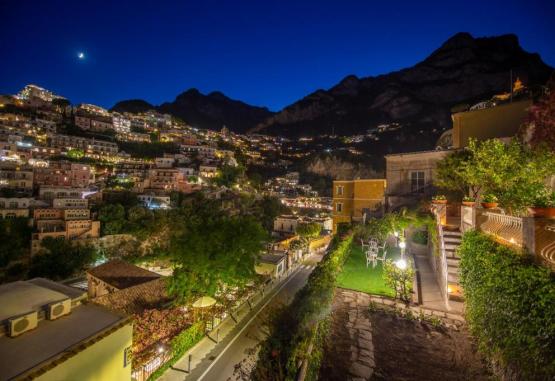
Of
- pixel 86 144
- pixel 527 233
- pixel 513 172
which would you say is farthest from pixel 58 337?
pixel 86 144

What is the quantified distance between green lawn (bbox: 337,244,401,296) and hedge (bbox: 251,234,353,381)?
11.4 ft

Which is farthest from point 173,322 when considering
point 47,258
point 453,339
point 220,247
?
point 47,258

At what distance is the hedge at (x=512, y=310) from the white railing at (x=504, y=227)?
0.31 metres

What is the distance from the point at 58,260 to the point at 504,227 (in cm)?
A: 4781

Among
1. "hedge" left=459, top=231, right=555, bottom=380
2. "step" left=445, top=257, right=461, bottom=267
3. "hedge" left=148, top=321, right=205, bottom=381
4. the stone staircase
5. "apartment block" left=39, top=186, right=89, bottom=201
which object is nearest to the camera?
Answer: "hedge" left=459, top=231, right=555, bottom=380

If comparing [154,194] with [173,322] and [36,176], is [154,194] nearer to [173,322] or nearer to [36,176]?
[36,176]

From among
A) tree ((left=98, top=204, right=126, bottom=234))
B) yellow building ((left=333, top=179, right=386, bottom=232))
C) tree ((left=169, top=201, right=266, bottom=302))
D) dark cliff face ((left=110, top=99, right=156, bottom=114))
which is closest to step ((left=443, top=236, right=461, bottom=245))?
tree ((left=169, top=201, right=266, bottom=302))

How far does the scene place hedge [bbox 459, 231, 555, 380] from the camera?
149 inches

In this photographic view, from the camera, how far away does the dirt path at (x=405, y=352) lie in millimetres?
6371

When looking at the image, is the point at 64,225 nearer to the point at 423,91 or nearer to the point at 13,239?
the point at 13,239

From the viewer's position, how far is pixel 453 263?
977 centimetres

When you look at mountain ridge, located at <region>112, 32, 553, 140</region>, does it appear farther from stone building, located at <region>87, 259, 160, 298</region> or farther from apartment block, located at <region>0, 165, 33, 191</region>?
apartment block, located at <region>0, 165, 33, 191</region>

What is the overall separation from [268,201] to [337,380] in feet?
207

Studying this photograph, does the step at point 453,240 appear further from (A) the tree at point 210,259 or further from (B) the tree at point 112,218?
(B) the tree at point 112,218
